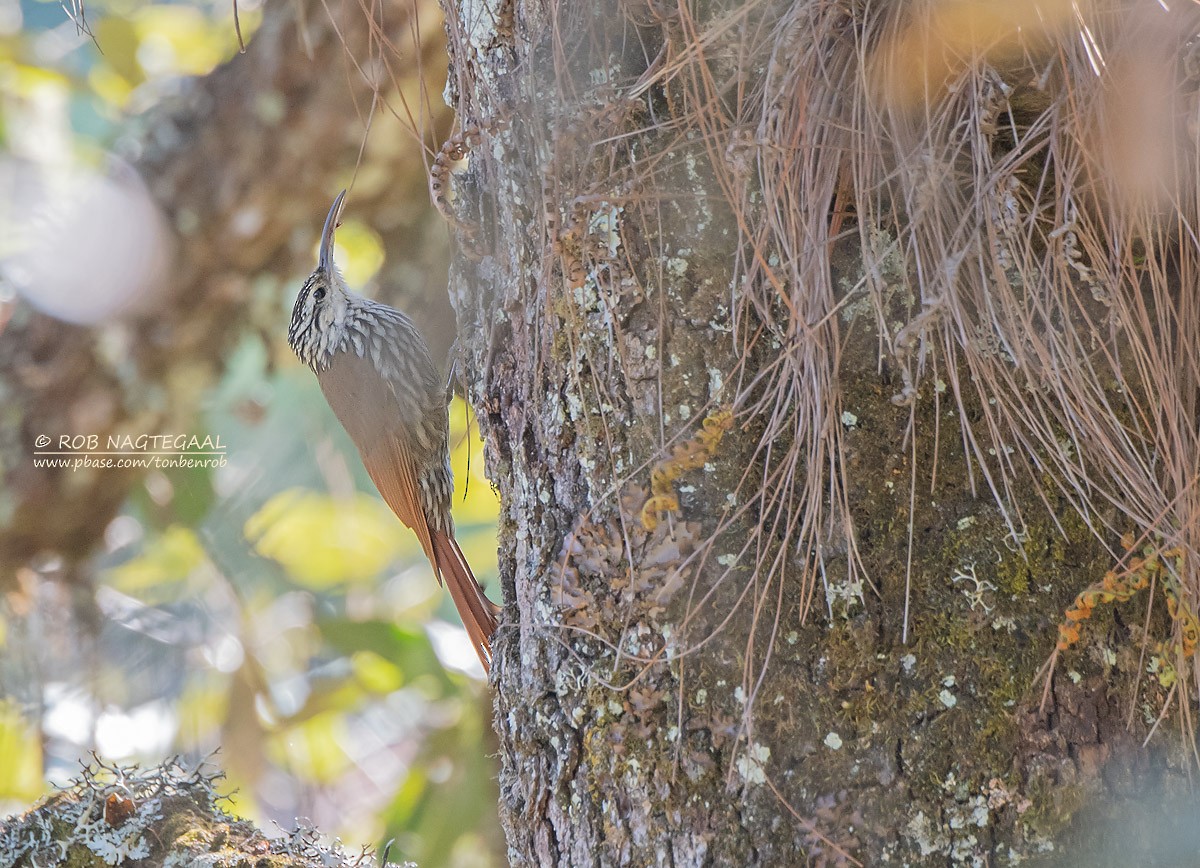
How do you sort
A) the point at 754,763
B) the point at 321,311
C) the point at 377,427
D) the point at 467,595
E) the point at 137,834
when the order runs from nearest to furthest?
the point at 754,763, the point at 137,834, the point at 467,595, the point at 377,427, the point at 321,311

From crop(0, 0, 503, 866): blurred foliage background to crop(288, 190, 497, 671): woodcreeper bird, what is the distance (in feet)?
0.42

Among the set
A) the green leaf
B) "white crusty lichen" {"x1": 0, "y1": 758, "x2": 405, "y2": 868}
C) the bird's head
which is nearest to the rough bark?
the bird's head

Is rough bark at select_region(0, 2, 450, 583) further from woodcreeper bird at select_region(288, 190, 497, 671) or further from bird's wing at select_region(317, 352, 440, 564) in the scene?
bird's wing at select_region(317, 352, 440, 564)

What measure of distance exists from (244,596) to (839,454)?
128 inches

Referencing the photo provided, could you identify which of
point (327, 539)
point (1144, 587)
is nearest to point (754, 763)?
point (1144, 587)

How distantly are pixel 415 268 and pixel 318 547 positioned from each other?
55.5 inches

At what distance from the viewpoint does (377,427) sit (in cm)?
326

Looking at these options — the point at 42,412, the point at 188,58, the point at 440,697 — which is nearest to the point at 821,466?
the point at 440,697

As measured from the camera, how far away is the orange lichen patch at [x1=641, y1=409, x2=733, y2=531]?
4.31ft

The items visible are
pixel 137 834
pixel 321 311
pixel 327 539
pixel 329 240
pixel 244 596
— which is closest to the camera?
pixel 137 834

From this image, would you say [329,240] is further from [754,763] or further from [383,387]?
[754,763]

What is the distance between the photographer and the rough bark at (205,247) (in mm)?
3285

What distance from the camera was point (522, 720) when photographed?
4.74ft

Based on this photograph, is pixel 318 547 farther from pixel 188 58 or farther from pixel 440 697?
pixel 188 58
